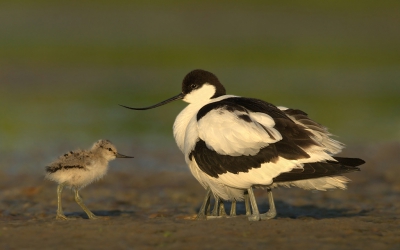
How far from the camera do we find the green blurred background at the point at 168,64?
14391 mm

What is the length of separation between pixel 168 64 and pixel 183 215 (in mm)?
16253

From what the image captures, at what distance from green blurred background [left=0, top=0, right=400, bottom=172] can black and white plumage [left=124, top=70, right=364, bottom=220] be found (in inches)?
186

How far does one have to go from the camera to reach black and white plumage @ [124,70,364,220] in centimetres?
703

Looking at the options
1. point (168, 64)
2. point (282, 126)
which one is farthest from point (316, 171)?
point (168, 64)

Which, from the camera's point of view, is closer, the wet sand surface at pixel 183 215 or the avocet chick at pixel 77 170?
the wet sand surface at pixel 183 215

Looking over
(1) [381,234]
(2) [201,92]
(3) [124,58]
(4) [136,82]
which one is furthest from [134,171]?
(3) [124,58]

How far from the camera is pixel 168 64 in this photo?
24719mm

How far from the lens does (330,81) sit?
71.5 ft

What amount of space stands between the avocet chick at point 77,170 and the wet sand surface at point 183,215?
12.5 inches

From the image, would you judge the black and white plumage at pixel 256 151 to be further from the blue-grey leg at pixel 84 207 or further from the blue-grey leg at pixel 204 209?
the blue-grey leg at pixel 84 207

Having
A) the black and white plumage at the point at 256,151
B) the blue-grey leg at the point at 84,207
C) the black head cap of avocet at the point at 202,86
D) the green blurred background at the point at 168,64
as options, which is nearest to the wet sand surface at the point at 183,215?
the blue-grey leg at the point at 84,207

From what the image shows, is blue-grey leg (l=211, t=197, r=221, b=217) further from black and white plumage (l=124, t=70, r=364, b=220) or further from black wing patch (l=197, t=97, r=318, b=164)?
black wing patch (l=197, t=97, r=318, b=164)

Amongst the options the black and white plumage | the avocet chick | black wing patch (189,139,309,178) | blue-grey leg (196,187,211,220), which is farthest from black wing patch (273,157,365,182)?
the avocet chick

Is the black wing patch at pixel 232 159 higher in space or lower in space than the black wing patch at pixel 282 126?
lower
